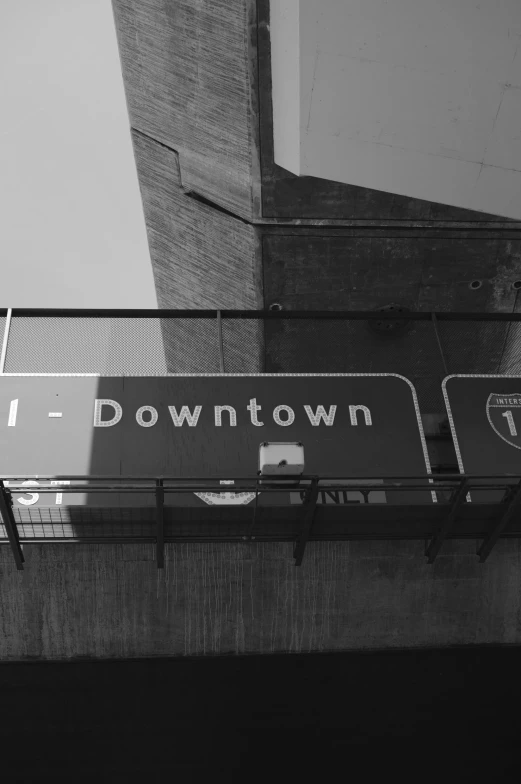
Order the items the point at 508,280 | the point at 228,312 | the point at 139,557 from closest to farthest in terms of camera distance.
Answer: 1. the point at 139,557
2. the point at 228,312
3. the point at 508,280

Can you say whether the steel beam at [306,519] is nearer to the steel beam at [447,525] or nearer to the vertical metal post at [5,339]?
the steel beam at [447,525]

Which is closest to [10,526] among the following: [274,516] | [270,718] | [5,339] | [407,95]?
[274,516]

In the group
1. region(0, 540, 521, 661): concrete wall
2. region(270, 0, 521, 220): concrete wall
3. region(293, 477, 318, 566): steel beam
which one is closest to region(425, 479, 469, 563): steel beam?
region(0, 540, 521, 661): concrete wall

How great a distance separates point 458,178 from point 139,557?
22.9 ft

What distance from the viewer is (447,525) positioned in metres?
10.9

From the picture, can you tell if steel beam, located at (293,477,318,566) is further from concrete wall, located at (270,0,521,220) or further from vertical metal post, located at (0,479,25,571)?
concrete wall, located at (270,0,521,220)

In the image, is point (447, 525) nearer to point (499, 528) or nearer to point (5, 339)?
point (499, 528)

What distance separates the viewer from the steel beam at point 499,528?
10.7 metres

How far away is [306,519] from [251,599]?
5.73 ft

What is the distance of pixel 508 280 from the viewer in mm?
17922

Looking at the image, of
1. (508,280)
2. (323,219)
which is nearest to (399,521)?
(323,219)

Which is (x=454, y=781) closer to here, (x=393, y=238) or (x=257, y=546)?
(x=257, y=546)

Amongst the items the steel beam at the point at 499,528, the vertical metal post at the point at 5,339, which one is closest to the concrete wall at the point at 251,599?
the steel beam at the point at 499,528

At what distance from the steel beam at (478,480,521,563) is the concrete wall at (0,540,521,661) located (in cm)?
35
